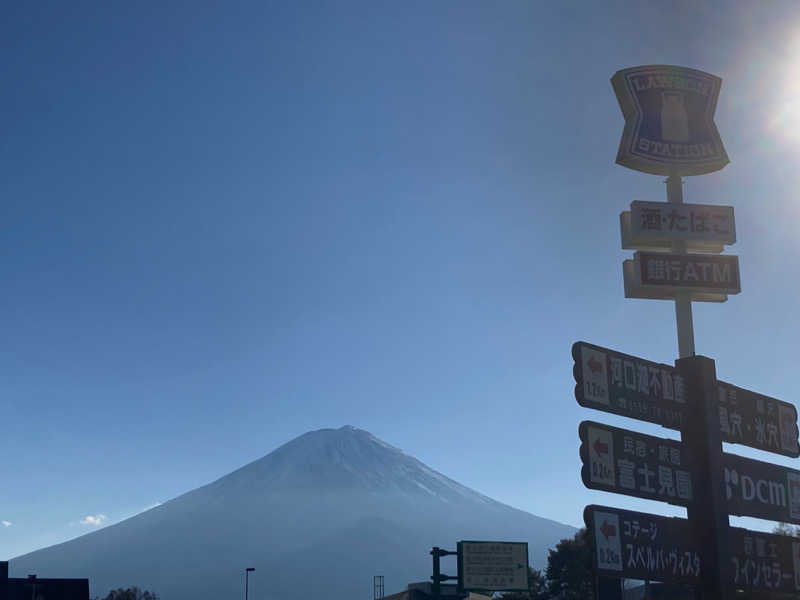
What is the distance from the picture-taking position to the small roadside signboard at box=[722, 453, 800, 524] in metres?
19.9

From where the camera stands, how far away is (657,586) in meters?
64.6

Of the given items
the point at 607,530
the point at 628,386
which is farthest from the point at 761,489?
the point at 607,530

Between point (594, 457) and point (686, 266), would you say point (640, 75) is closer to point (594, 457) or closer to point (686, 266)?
point (686, 266)

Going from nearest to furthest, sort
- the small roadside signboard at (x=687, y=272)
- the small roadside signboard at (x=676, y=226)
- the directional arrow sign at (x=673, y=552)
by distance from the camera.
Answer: the directional arrow sign at (x=673, y=552) < the small roadside signboard at (x=687, y=272) < the small roadside signboard at (x=676, y=226)

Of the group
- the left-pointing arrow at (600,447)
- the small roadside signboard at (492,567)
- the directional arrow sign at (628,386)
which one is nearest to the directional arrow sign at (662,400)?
the directional arrow sign at (628,386)

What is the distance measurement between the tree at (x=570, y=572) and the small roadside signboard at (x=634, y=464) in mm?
71711

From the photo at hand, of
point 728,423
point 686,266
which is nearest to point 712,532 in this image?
point 728,423

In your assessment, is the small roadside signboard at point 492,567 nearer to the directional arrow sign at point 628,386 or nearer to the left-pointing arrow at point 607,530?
the directional arrow sign at point 628,386

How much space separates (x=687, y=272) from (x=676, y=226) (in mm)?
1063

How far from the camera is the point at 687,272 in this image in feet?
69.6

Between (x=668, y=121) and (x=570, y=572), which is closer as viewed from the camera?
(x=668, y=121)

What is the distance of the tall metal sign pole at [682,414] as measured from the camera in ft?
57.9

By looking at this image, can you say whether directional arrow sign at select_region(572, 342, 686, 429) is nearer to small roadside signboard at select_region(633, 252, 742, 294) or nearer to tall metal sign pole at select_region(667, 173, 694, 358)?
tall metal sign pole at select_region(667, 173, 694, 358)

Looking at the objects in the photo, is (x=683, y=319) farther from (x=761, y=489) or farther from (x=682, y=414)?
(x=761, y=489)
